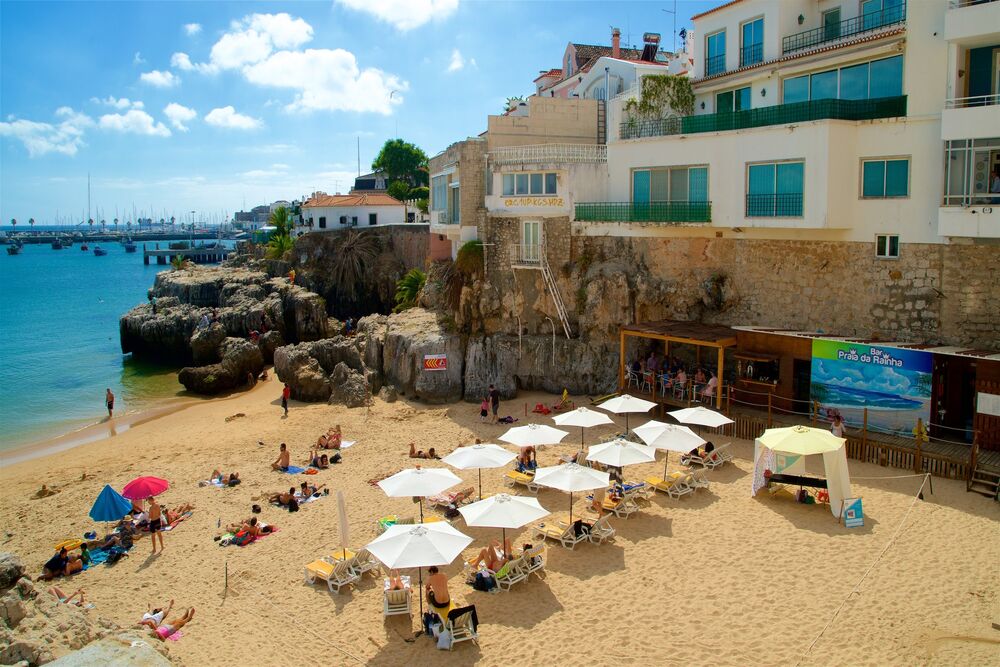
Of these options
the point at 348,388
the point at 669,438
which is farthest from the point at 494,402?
the point at 669,438

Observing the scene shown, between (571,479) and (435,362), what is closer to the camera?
(571,479)

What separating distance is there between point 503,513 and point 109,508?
30.4ft

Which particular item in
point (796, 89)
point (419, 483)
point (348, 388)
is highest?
point (796, 89)

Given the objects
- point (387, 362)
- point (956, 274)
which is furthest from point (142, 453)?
point (956, 274)

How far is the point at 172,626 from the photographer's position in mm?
11820

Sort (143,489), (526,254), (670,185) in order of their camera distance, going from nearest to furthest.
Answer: (143,489)
(670,185)
(526,254)

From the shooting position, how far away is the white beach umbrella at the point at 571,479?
44.7ft

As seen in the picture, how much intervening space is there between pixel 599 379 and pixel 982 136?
42.0ft

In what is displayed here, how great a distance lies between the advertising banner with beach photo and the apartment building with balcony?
3507 mm

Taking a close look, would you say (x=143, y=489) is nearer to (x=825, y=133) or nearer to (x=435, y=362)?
(x=435, y=362)

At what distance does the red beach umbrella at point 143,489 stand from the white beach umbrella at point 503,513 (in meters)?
7.97

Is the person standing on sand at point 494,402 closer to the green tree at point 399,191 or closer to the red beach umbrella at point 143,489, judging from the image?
the red beach umbrella at point 143,489

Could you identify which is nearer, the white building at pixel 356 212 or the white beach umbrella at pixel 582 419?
the white beach umbrella at pixel 582 419

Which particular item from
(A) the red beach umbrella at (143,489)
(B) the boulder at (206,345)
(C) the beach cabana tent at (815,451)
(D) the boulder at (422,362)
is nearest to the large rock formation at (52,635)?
(A) the red beach umbrella at (143,489)
